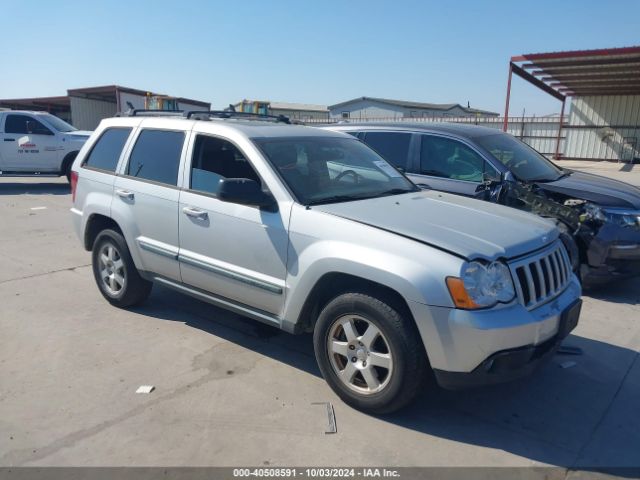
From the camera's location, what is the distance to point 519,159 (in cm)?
648

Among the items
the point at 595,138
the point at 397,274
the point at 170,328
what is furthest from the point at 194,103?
the point at 397,274

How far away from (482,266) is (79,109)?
3189 centimetres

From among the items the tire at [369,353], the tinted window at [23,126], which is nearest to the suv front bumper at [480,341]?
the tire at [369,353]

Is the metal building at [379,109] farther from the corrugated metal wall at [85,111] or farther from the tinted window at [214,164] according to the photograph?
the tinted window at [214,164]

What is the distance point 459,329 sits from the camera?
2879mm

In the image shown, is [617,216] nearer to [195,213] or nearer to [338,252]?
[338,252]

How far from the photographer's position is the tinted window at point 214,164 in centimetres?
411

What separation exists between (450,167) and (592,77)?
55.9 ft

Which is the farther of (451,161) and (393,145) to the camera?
(393,145)

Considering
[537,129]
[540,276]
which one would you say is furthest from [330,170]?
[537,129]

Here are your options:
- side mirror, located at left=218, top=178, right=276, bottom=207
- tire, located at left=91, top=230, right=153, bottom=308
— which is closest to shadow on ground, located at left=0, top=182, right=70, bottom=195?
tire, located at left=91, top=230, right=153, bottom=308

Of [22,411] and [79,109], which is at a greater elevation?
[79,109]

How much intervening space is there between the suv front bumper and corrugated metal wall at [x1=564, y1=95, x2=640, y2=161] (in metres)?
23.2

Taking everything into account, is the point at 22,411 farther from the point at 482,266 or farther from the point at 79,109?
the point at 79,109
